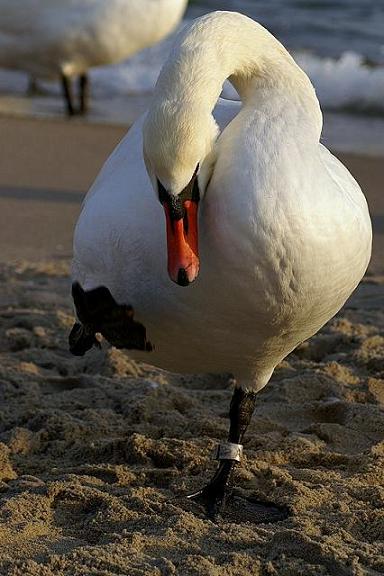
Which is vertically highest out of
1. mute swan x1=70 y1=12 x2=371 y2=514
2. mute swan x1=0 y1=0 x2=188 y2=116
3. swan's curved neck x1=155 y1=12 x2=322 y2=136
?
swan's curved neck x1=155 y1=12 x2=322 y2=136

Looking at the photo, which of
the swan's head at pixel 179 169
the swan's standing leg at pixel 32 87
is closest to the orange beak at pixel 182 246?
the swan's head at pixel 179 169

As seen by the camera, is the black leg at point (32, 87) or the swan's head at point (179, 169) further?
the black leg at point (32, 87)

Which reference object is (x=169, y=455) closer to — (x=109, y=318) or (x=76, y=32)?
(x=109, y=318)

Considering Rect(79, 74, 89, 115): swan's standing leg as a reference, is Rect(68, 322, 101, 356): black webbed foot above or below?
above

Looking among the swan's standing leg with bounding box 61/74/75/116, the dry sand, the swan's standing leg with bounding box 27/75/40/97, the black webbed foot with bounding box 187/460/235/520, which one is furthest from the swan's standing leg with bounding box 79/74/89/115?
the black webbed foot with bounding box 187/460/235/520

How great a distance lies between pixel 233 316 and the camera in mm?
3320

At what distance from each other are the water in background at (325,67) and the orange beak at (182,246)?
642 cm

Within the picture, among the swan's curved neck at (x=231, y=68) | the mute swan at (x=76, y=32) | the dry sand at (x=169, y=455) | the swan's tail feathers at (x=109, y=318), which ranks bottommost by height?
the mute swan at (x=76, y=32)

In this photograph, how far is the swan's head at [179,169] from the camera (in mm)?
A: 2918

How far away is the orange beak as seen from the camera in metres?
3.03

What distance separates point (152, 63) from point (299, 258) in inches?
421

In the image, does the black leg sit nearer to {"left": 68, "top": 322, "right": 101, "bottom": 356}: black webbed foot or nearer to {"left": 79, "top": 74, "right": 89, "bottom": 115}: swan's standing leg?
{"left": 79, "top": 74, "right": 89, "bottom": 115}: swan's standing leg

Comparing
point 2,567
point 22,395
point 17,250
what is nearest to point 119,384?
point 22,395

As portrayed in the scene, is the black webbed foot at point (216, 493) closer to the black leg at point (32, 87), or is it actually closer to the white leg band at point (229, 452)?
the white leg band at point (229, 452)
